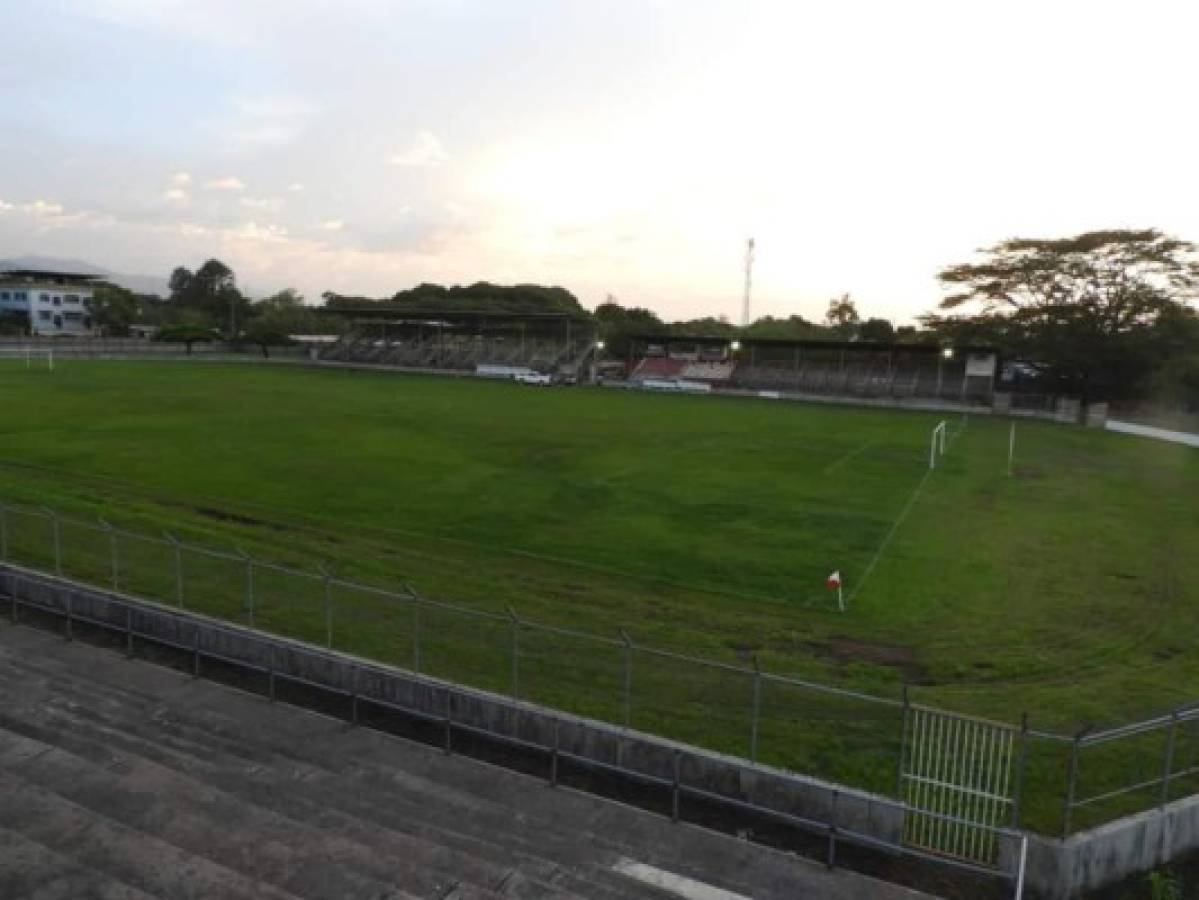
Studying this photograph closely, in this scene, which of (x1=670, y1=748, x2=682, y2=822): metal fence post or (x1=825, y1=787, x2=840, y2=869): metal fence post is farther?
(x1=670, y1=748, x2=682, y2=822): metal fence post

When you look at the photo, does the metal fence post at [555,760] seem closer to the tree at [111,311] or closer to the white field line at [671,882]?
the white field line at [671,882]

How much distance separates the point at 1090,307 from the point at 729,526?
59764 millimetres

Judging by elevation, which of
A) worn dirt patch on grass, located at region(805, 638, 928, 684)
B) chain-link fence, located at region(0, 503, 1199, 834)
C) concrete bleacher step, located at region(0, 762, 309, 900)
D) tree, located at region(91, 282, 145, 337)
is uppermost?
tree, located at region(91, 282, 145, 337)

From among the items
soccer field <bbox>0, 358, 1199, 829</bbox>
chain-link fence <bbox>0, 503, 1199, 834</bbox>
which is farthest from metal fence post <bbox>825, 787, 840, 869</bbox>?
soccer field <bbox>0, 358, 1199, 829</bbox>

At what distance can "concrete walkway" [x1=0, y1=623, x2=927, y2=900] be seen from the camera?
8.94m

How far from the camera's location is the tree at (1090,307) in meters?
67.1

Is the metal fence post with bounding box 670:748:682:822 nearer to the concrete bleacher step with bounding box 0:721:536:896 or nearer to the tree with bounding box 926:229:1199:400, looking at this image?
the concrete bleacher step with bounding box 0:721:536:896

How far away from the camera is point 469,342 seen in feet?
352

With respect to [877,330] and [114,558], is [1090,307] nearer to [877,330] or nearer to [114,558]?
[877,330]

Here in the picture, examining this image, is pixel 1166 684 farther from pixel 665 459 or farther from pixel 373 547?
pixel 665 459

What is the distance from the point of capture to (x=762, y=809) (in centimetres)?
1025

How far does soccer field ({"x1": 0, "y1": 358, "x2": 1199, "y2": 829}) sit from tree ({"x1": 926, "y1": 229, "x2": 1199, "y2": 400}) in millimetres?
19943

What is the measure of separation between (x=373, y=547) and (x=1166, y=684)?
644 inches

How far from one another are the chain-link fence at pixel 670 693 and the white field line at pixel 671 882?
6.36 ft
